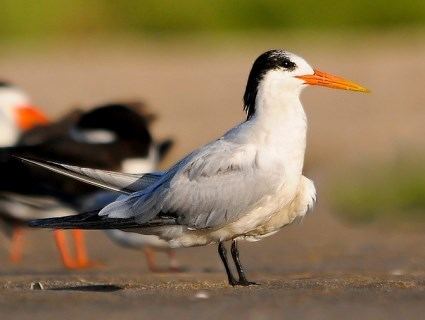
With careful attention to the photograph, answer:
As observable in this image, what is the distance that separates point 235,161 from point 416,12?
57.3ft

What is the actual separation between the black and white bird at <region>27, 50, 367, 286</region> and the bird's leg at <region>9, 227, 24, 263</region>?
3.35 m

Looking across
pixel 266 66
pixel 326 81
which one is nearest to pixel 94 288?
pixel 266 66

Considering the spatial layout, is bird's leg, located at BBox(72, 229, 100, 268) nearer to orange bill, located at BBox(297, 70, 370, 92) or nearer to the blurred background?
the blurred background

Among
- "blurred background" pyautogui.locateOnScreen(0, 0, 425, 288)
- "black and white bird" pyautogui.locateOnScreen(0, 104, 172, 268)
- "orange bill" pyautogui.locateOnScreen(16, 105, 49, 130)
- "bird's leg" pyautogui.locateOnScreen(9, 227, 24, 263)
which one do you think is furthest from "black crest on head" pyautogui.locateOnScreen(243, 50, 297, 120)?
"orange bill" pyautogui.locateOnScreen(16, 105, 49, 130)

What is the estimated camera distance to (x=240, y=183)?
22.7ft

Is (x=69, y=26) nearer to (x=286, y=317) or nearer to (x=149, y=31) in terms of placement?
(x=149, y=31)

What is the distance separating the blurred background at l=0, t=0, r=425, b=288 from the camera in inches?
464

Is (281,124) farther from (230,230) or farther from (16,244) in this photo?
(16,244)

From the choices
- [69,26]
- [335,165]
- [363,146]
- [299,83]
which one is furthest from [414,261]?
[69,26]

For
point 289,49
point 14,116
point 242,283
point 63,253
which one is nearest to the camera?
point 242,283

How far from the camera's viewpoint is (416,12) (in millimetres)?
23875

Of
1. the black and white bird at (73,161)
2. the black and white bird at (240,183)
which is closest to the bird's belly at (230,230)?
the black and white bird at (240,183)

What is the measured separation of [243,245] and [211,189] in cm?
357

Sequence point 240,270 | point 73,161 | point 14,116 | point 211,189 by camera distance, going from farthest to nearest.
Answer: point 14,116 → point 73,161 → point 240,270 → point 211,189
